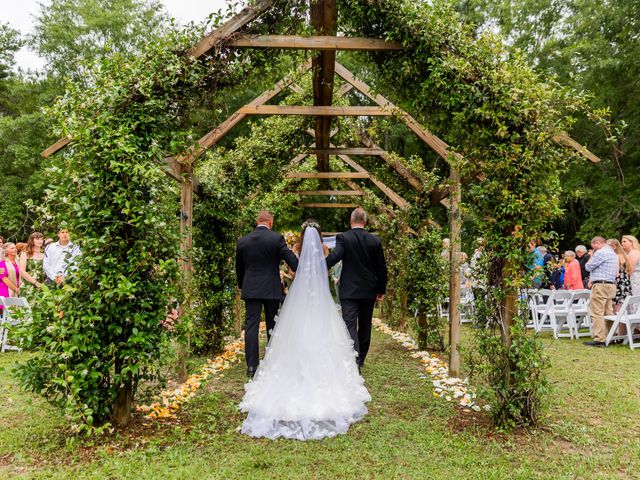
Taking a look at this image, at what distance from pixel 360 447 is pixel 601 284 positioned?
6.35 meters

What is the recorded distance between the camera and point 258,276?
5742 millimetres

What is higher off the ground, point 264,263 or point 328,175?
point 328,175

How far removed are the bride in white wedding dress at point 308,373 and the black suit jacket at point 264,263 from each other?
299 millimetres

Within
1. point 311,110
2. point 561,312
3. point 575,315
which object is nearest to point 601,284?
point 561,312

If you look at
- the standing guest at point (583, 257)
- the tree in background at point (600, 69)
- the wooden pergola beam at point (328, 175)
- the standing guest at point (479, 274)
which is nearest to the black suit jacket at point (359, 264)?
the standing guest at point (479, 274)

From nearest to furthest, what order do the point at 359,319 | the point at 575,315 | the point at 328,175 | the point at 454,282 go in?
the point at 359,319 → the point at 454,282 → the point at 575,315 → the point at 328,175

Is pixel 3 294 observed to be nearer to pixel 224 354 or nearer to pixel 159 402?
pixel 224 354

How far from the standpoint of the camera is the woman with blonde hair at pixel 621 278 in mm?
8508

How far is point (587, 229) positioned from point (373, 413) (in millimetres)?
12918

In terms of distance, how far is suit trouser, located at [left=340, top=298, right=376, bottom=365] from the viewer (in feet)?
18.6

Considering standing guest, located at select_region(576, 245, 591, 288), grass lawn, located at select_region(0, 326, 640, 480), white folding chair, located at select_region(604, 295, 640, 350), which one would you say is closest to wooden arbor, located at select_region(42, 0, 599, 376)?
grass lawn, located at select_region(0, 326, 640, 480)

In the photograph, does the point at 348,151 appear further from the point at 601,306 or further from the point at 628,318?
the point at 628,318

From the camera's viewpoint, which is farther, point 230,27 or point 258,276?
point 258,276

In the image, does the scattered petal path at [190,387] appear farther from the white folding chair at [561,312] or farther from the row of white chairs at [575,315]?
the white folding chair at [561,312]
